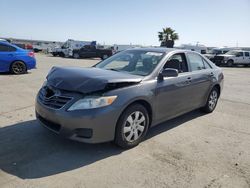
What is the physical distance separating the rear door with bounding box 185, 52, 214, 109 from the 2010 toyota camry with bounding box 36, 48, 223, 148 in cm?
14

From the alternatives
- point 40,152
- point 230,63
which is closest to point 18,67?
point 40,152

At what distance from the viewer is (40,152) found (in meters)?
4.01

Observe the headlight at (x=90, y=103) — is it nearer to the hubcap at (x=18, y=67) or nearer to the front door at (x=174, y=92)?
the front door at (x=174, y=92)

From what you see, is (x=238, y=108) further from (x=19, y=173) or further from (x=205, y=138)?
(x=19, y=173)

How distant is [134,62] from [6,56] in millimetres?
8114

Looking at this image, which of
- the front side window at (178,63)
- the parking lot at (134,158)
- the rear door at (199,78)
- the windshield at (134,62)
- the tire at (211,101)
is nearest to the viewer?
the parking lot at (134,158)

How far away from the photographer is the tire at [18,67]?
11.7m

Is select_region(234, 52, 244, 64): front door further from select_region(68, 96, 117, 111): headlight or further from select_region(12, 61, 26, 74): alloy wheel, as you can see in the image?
select_region(68, 96, 117, 111): headlight

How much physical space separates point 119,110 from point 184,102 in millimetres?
1952

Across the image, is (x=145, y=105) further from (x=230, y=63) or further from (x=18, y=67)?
(x=230, y=63)

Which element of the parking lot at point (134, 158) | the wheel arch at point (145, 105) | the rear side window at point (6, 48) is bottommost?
the parking lot at point (134, 158)

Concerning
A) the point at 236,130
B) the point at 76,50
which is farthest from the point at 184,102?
the point at 76,50

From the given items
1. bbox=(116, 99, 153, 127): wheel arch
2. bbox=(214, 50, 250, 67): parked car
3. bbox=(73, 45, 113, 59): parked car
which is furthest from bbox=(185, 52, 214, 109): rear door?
bbox=(73, 45, 113, 59): parked car

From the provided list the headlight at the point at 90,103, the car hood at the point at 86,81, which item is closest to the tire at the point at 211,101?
the car hood at the point at 86,81
